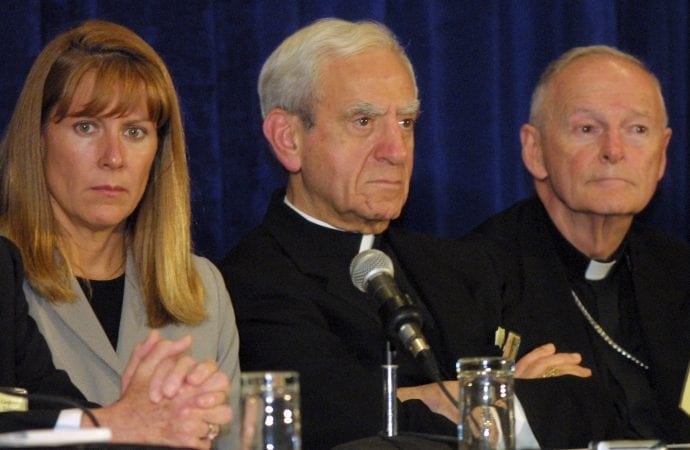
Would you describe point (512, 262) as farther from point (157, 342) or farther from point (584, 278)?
point (157, 342)

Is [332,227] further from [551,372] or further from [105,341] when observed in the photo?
[105,341]

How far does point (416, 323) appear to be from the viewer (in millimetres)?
2459

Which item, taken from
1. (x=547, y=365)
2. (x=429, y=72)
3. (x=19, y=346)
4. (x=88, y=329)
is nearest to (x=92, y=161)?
(x=88, y=329)

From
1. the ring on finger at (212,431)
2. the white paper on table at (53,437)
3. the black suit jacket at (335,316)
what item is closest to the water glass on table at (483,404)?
the ring on finger at (212,431)

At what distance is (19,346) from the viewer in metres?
2.89

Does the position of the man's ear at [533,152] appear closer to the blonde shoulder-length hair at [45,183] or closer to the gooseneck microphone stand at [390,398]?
the blonde shoulder-length hair at [45,183]

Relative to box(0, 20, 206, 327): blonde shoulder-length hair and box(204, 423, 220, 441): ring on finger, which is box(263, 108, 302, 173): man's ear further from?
box(204, 423, 220, 441): ring on finger

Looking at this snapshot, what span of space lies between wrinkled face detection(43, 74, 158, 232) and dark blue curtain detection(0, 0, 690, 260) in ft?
1.96

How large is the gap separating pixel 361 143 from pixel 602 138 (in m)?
0.86

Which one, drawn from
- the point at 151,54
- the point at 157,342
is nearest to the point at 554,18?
the point at 151,54

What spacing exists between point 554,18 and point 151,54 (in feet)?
5.63

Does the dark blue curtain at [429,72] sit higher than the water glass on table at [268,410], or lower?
higher

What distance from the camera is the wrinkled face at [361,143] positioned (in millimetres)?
3750

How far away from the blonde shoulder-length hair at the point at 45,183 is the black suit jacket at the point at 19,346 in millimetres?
201
